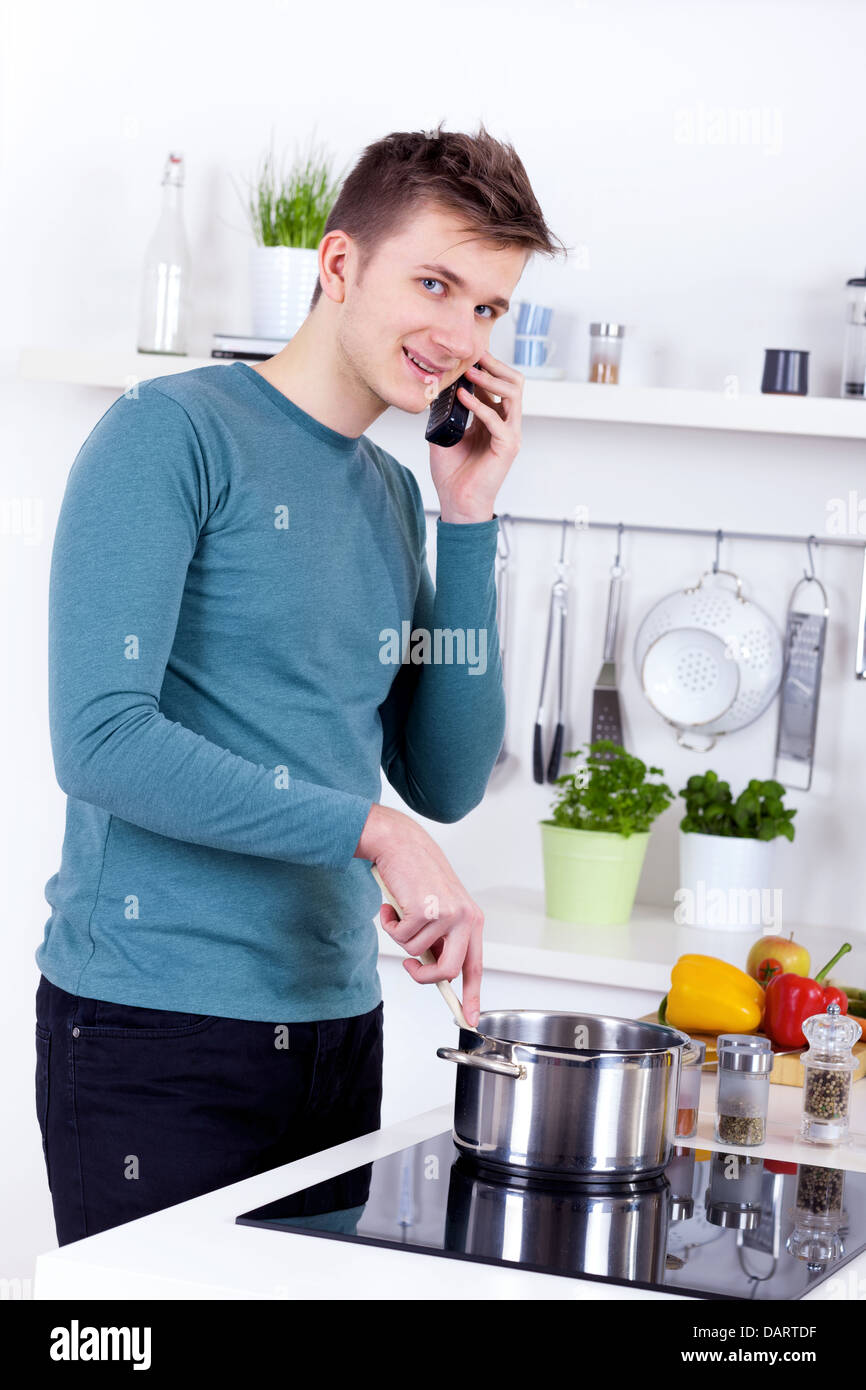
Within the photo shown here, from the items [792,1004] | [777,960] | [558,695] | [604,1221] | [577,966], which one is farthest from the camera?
[558,695]

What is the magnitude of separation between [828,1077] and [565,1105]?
13.0 inches

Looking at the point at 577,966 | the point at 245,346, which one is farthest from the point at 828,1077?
the point at 245,346

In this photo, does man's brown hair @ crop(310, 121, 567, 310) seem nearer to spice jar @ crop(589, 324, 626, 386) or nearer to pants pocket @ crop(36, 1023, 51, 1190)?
pants pocket @ crop(36, 1023, 51, 1190)

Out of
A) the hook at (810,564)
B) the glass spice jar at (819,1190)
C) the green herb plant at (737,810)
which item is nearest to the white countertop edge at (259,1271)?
the glass spice jar at (819,1190)

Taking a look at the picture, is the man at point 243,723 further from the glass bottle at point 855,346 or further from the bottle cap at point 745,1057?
the glass bottle at point 855,346

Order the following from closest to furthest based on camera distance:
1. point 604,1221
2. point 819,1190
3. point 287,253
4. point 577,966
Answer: point 604,1221 → point 819,1190 → point 577,966 → point 287,253

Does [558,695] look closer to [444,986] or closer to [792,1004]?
[792,1004]

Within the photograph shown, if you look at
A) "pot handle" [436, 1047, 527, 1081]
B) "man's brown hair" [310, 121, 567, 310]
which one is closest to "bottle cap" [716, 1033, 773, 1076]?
"pot handle" [436, 1047, 527, 1081]

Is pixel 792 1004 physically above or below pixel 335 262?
below

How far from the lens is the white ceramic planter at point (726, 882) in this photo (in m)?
2.19

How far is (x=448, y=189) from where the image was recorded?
1214mm

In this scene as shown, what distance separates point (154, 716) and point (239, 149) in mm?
1604

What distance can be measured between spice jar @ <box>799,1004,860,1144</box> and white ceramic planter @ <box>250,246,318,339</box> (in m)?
1.35
